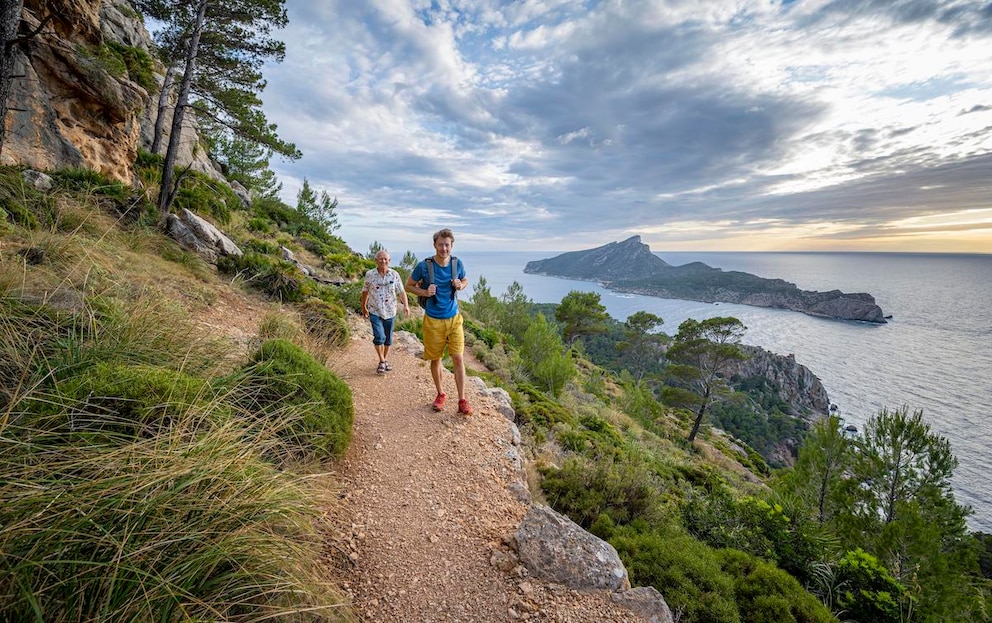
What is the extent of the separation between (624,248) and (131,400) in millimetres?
173380

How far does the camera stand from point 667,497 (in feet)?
16.3

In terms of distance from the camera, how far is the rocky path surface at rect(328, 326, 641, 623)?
7.27ft

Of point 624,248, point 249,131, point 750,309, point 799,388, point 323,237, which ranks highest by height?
point 624,248

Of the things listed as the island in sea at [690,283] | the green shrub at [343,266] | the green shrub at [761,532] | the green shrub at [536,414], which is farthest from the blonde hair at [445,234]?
the island in sea at [690,283]

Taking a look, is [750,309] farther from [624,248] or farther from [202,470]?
[202,470]

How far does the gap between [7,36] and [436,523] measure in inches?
275

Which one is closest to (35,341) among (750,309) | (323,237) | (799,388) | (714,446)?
(323,237)

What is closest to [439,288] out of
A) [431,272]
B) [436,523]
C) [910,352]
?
[431,272]

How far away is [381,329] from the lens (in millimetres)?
5598

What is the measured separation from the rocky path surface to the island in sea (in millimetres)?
114980

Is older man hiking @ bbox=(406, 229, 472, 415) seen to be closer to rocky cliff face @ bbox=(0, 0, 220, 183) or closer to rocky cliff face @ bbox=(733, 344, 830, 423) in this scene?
rocky cliff face @ bbox=(0, 0, 220, 183)

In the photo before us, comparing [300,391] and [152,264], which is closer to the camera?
[300,391]

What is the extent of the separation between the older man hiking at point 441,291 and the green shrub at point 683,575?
253 centimetres

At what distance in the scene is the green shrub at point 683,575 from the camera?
2551mm
